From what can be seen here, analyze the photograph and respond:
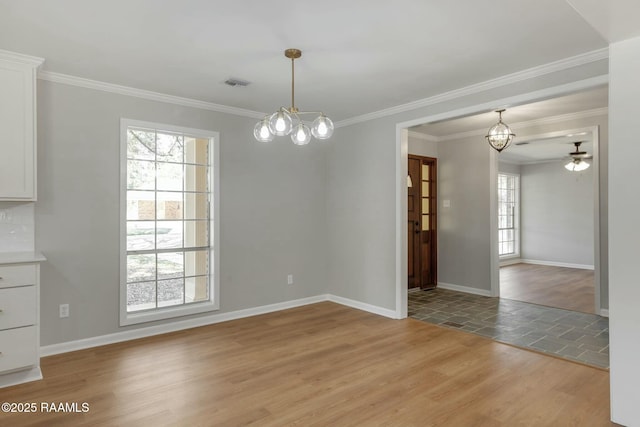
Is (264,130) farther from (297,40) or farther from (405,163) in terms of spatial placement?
(405,163)

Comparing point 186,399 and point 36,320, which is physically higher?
point 36,320

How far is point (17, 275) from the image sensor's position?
3.00 metres

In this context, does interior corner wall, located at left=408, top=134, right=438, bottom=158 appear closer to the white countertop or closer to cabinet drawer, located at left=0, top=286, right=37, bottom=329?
the white countertop

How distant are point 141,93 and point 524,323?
17.3ft

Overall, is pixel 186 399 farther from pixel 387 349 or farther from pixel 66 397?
pixel 387 349

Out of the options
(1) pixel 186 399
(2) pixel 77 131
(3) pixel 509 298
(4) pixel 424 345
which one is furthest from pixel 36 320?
(3) pixel 509 298

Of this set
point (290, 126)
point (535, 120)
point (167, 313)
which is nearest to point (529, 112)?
point (535, 120)

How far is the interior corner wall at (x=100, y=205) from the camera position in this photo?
368 centimetres

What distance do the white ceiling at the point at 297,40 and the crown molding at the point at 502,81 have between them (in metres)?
0.09

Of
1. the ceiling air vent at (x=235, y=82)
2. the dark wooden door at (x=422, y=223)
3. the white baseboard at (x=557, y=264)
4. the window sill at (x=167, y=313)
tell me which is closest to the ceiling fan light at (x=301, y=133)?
the ceiling air vent at (x=235, y=82)

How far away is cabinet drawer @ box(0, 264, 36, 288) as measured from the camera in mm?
2939

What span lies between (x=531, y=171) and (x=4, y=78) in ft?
36.0

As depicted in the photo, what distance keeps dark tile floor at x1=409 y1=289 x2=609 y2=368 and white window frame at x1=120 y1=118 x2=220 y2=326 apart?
2.69 m

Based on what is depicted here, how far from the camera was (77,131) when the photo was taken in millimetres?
3838
